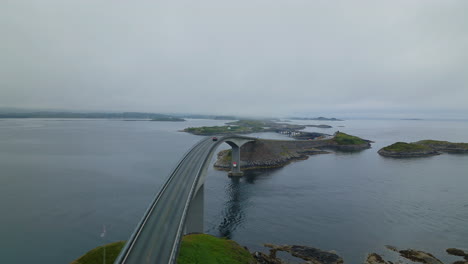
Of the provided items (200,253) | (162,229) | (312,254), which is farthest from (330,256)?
(162,229)

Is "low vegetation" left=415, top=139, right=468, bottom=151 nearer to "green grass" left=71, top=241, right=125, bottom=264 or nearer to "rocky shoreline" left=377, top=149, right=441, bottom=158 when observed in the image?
"rocky shoreline" left=377, top=149, right=441, bottom=158

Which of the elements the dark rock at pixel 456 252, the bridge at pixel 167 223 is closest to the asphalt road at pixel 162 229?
the bridge at pixel 167 223

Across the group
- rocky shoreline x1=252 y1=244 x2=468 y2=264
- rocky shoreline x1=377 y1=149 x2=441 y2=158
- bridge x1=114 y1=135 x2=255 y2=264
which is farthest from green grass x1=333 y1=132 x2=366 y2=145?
bridge x1=114 y1=135 x2=255 y2=264

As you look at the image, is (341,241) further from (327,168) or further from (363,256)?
(327,168)

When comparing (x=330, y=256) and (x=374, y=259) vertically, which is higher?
(x=374, y=259)

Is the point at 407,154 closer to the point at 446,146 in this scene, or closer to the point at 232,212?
the point at 446,146

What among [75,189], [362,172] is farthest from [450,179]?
[75,189]
